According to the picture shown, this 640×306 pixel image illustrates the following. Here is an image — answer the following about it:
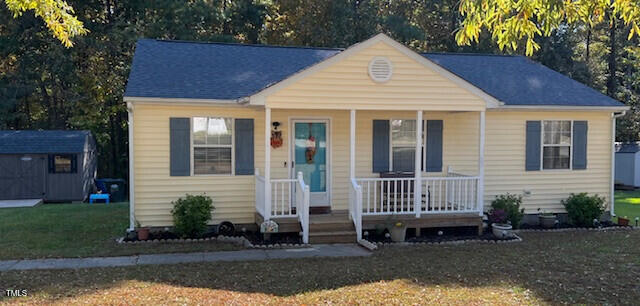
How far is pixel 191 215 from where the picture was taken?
9.45 m

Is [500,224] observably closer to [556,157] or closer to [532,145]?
[532,145]

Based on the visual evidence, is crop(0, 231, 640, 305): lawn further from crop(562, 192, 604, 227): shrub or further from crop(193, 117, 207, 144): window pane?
crop(193, 117, 207, 144): window pane

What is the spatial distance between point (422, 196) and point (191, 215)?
509 cm

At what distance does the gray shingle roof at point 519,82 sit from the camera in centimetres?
1166

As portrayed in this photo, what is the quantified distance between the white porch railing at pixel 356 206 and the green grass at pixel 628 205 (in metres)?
7.72

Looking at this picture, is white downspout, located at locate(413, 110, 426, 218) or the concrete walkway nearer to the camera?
the concrete walkway

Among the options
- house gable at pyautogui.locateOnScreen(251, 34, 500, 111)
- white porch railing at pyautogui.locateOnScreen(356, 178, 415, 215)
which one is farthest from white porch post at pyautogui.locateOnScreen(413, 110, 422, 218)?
house gable at pyautogui.locateOnScreen(251, 34, 500, 111)

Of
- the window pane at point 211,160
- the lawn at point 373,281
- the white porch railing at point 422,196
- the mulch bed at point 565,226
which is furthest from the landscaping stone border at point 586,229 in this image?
the window pane at point 211,160

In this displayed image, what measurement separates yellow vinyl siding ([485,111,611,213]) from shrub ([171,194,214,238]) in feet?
21.2

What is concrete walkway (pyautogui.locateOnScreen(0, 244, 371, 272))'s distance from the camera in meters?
7.47

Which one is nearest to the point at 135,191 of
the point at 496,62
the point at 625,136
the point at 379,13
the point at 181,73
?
the point at 181,73

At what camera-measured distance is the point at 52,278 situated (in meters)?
6.64

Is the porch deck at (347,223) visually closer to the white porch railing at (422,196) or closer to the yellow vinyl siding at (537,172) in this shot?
the white porch railing at (422,196)

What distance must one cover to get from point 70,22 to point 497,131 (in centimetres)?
902
